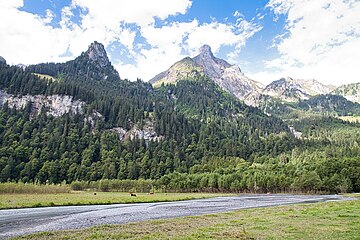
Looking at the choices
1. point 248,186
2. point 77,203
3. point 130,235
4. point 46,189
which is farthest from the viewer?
point 248,186

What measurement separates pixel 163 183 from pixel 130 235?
546 ft

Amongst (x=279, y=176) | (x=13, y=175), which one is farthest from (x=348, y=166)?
(x=13, y=175)

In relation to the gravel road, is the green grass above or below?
above

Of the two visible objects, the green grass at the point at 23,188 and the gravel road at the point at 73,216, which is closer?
the gravel road at the point at 73,216

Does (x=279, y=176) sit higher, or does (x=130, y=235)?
(x=279, y=176)

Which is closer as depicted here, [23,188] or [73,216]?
[73,216]

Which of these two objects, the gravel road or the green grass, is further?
the green grass

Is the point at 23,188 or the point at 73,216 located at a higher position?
the point at 23,188

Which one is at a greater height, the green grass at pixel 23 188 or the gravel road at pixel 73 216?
the green grass at pixel 23 188

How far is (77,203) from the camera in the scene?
7688cm

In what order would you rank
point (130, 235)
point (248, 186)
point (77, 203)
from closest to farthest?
point (130, 235) < point (77, 203) < point (248, 186)

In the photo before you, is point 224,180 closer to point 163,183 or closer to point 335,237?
point 163,183

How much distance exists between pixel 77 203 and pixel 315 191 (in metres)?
121

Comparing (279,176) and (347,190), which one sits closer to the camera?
(347,190)
